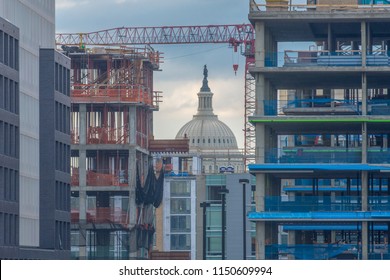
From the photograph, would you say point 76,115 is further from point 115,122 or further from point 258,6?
point 258,6

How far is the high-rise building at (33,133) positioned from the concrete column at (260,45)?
1769 cm

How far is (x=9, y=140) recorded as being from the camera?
9588 centimetres

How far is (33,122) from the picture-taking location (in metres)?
111

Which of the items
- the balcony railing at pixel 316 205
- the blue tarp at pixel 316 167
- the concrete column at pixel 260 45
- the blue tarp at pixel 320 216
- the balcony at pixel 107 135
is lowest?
the blue tarp at pixel 320 216

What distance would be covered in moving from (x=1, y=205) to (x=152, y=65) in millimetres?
96825

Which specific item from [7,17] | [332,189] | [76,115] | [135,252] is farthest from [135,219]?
[7,17]

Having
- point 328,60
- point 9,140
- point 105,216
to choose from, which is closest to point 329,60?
point 328,60

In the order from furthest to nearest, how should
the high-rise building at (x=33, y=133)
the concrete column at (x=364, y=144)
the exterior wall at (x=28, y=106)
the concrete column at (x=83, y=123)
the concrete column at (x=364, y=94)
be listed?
the concrete column at (x=83, y=123) < the exterior wall at (x=28, y=106) < the high-rise building at (x=33, y=133) < the concrete column at (x=364, y=94) < the concrete column at (x=364, y=144)

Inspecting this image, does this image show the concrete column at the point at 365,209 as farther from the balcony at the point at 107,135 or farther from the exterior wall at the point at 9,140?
the balcony at the point at 107,135

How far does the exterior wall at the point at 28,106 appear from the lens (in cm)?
10556

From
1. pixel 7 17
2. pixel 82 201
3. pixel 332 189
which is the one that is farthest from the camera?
pixel 82 201

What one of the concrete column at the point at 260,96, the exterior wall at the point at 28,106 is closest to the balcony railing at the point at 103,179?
the exterior wall at the point at 28,106

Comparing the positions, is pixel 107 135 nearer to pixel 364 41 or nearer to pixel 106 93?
pixel 106 93

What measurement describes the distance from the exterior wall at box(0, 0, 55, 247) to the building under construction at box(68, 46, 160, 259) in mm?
61915
